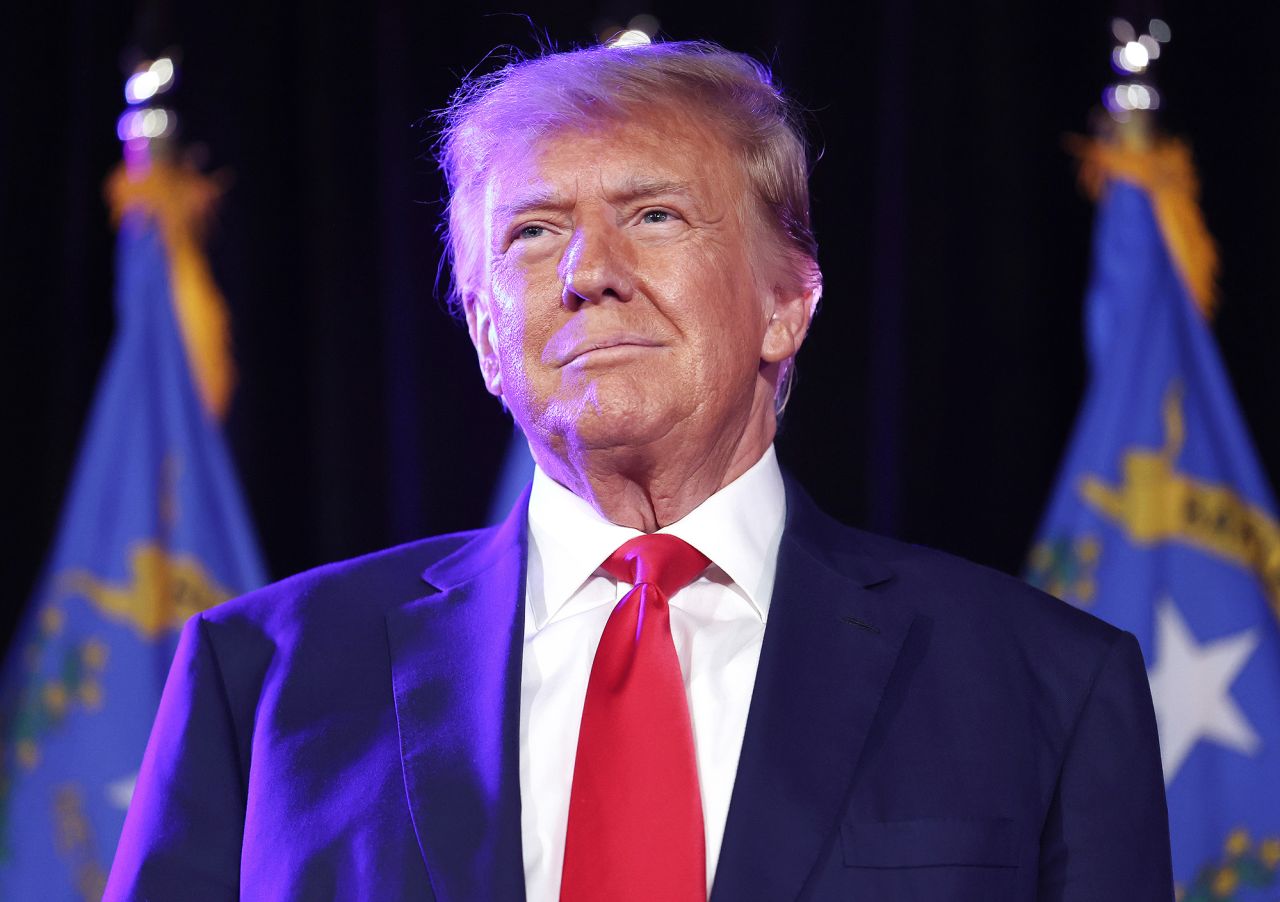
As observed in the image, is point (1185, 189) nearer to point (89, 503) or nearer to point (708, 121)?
point (708, 121)

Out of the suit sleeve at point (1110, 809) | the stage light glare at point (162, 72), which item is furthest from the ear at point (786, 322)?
the stage light glare at point (162, 72)

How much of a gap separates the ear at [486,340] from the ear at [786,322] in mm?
330

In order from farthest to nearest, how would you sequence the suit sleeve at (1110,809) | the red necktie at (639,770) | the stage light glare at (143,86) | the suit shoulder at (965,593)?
the stage light glare at (143,86) < the suit shoulder at (965,593) < the suit sleeve at (1110,809) < the red necktie at (639,770)

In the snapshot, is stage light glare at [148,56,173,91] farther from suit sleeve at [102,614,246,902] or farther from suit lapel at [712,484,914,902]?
suit lapel at [712,484,914,902]

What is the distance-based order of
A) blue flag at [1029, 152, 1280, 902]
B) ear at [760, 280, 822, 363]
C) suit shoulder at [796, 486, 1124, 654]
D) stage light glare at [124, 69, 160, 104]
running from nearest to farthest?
suit shoulder at [796, 486, 1124, 654], ear at [760, 280, 822, 363], blue flag at [1029, 152, 1280, 902], stage light glare at [124, 69, 160, 104]

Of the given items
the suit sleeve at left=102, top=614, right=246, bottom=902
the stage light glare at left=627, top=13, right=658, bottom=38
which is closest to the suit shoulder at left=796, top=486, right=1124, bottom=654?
the suit sleeve at left=102, top=614, right=246, bottom=902

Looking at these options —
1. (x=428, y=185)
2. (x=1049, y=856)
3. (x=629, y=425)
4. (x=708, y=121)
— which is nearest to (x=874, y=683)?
(x=1049, y=856)

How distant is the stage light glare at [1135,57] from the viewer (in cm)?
269

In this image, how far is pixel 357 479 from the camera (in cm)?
281

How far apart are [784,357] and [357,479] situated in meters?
1.29

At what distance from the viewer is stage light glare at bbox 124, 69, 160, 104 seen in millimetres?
2844

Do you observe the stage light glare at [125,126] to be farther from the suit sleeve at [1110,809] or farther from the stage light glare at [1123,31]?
the suit sleeve at [1110,809]

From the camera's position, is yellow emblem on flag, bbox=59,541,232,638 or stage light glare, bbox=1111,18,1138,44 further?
yellow emblem on flag, bbox=59,541,232,638

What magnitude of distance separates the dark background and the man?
102 cm
